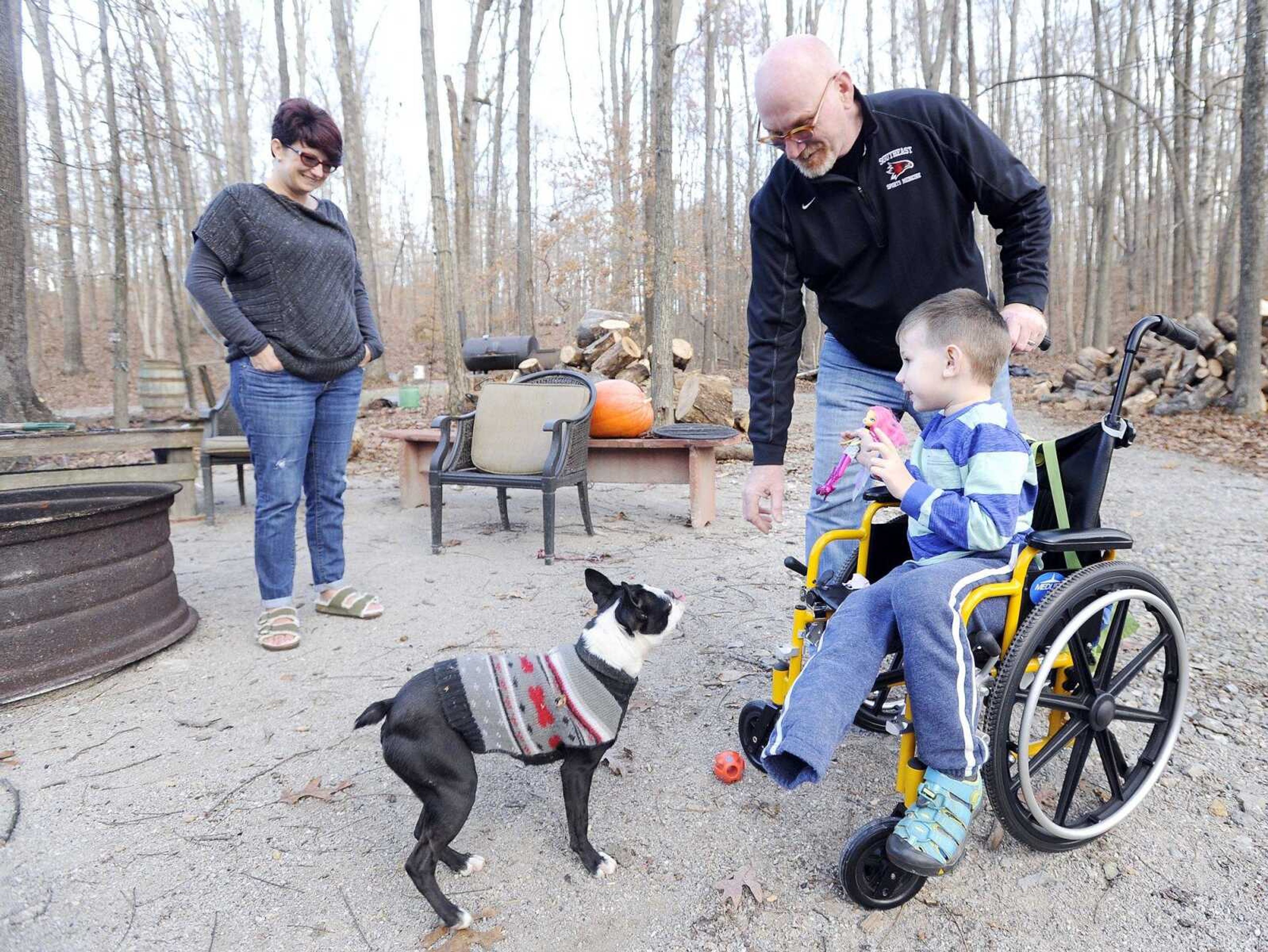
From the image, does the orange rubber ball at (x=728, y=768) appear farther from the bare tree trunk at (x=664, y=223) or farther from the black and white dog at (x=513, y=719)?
the bare tree trunk at (x=664, y=223)

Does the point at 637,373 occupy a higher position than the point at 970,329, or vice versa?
the point at 637,373

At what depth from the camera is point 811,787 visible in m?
2.36

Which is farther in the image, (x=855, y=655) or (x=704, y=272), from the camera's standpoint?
(x=704, y=272)

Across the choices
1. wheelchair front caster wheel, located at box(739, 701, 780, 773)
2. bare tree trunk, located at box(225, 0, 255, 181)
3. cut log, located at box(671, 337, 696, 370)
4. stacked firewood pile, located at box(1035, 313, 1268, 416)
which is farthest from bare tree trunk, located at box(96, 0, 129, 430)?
bare tree trunk, located at box(225, 0, 255, 181)

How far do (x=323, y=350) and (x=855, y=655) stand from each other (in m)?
2.69

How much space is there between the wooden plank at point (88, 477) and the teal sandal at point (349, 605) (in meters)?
1.16

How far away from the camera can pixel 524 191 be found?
16.7 m

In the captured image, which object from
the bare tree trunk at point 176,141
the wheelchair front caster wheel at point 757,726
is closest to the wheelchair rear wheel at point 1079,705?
the wheelchair front caster wheel at point 757,726

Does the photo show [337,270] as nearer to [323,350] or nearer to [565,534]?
[323,350]

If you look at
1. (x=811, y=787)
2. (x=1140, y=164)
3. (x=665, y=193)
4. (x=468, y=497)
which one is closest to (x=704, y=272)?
(x=665, y=193)

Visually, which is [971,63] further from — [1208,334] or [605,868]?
[605,868]

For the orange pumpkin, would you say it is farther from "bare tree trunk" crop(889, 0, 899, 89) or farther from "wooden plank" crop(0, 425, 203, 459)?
"bare tree trunk" crop(889, 0, 899, 89)

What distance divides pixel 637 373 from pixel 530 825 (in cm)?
961

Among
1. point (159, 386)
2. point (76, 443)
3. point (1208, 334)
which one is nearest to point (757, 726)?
point (76, 443)
